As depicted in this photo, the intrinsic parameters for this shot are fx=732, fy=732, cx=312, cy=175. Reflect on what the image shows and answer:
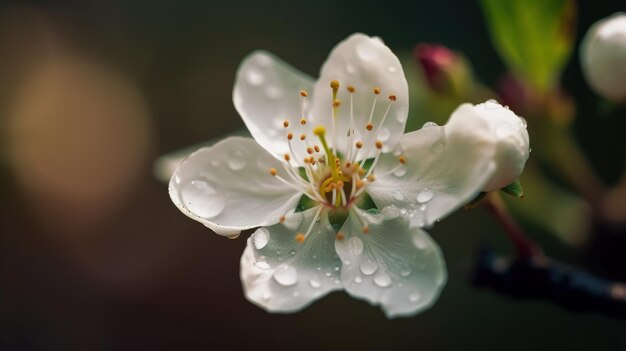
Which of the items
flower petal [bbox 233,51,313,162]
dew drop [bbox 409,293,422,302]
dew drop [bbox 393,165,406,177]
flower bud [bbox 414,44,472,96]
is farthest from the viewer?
flower bud [bbox 414,44,472,96]

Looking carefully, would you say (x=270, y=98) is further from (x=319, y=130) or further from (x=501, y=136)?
(x=501, y=136)

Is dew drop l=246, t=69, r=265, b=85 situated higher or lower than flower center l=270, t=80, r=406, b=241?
higher

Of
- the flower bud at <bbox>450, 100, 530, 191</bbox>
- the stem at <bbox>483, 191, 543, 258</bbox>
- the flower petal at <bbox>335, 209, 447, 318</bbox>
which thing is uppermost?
the flower bud at <bbox>450, 100, 530, 191</bbox>

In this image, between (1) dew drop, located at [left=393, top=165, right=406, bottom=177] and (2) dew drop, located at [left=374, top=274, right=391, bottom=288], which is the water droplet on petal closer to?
(1) dew drop, located at [left=393, top=165, right=406, bottom=177]

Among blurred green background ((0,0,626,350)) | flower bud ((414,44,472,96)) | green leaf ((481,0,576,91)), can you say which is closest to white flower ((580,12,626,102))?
green leaf ((481,0,576,91))

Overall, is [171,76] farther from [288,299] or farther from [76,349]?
[288,299]

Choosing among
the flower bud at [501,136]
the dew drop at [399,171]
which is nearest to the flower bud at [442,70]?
the dew drop at [399,171]

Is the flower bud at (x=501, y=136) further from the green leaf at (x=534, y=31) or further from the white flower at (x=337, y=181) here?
the green leaf at (x=534, y=31)
